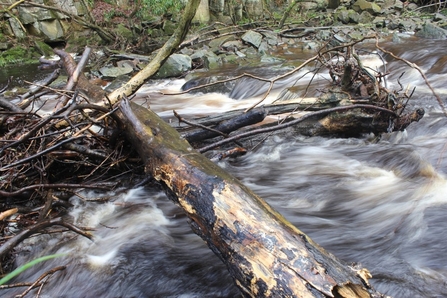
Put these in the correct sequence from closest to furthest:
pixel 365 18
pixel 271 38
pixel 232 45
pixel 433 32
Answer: pixel 433 32 < pixel 232 45 < pixel 271 38 < pixel 365 18

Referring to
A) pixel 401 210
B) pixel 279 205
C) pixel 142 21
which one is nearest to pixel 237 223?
pixel 279 205

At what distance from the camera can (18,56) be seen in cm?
1392

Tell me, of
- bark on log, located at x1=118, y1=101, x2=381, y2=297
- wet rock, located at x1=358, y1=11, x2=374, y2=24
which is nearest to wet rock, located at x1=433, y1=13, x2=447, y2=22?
wet rock, located at x1=358, y1=11, x2=374, y2=24

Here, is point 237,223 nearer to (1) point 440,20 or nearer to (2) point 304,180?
(2) point 304,180

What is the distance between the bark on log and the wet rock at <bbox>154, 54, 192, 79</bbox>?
698 cm

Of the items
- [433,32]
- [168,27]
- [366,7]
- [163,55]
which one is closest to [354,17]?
[366,7]

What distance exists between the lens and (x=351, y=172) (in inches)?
151

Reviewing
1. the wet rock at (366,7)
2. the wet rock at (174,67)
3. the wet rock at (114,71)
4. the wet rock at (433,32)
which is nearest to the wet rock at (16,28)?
the wet rock at (114,71)

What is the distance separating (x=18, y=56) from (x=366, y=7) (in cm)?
1471

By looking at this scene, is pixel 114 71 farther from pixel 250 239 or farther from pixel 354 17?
pixel 354 17

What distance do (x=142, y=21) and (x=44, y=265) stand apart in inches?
575

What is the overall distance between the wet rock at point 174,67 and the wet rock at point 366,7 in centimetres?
989

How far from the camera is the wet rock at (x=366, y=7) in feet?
49.8

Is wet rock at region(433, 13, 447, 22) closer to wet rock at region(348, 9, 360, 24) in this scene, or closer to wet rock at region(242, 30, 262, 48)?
wet rock at region(348, 9, 360, 24)
